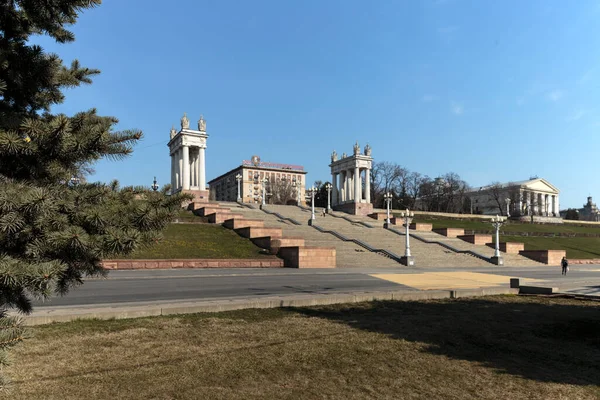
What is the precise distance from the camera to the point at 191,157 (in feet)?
195

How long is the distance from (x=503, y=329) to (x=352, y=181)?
64.4 m

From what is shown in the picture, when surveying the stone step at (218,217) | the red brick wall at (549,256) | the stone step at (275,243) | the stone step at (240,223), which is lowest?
the red brick wall at (549,256)

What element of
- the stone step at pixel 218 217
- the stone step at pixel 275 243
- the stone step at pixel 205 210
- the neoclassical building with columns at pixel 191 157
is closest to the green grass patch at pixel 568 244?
the stone step at pixel 275 243

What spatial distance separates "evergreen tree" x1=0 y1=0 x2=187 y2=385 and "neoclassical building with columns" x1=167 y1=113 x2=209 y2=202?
171 ft

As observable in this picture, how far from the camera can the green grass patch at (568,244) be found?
44.0 metres

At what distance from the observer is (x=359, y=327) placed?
8602mm

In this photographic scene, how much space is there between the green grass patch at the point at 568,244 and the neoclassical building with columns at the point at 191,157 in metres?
37.9

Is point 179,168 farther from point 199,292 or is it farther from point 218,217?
point 199,292

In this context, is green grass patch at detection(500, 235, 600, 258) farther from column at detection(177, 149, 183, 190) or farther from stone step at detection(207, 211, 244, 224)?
column at detection(177, 149, 183, 190)

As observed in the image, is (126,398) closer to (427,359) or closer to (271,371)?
(271,371)

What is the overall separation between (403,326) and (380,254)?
25.5 meters

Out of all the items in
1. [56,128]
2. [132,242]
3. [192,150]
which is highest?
[192,150]

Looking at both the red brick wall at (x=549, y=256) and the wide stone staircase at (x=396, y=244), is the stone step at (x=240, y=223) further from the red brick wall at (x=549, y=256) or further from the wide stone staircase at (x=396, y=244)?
the red brick wall at (x=549, y=256)

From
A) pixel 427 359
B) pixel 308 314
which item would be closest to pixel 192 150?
pixel 308 314
